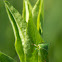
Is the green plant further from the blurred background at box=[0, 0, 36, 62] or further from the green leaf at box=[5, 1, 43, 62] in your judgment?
the blurred background at box=[0, 0, 36, 62]

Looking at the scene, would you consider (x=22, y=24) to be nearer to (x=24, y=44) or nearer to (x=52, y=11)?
(x=24, y=44)

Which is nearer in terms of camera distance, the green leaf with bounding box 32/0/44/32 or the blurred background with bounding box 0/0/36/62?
the green leaf with bounding box 32/0/44/32

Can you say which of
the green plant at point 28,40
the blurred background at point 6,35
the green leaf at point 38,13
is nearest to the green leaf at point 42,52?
the green plant at point 28,40

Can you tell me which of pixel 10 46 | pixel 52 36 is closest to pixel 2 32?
pixel 10 46

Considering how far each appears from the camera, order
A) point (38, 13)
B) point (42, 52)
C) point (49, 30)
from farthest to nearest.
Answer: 1. point (49, 30)
2. point (38, 13)
3. point (42, 52)

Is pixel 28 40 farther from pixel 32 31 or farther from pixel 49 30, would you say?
pixel 49 30

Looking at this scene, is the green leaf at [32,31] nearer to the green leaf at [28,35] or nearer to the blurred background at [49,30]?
the green leaf at [28,35]

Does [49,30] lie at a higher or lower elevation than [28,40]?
lower

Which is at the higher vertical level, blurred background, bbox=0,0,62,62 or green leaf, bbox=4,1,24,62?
green leaf, bbox=4,1,24,62

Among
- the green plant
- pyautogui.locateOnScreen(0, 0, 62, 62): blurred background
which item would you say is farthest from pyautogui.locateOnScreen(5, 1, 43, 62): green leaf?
pyautogui.locateOnScreen(0, 0, 62, 62): blurred background

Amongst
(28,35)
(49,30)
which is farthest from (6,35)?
(28,35)

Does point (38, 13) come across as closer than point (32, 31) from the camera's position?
No
